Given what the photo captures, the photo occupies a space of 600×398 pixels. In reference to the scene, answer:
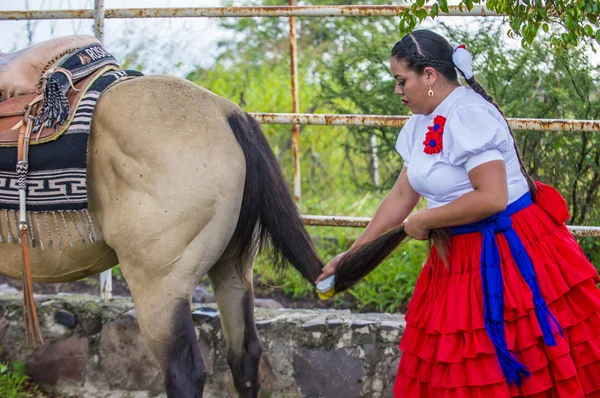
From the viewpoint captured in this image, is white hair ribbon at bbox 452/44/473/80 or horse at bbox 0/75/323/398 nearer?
white hair ribbon at bbox 452/44/473/80

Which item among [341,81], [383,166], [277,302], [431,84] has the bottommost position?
[277,302]

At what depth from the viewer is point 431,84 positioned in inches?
92.7

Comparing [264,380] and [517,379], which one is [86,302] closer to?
[264,380]

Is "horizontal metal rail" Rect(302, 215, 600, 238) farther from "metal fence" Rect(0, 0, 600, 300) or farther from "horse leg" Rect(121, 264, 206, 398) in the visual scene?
"horse leg" Rect(121, 264, 206, 398)

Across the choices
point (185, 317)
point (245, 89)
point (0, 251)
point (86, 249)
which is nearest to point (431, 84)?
point (185, 317)

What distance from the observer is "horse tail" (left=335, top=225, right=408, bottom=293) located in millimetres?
2486

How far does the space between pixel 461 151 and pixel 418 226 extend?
0.28 meters

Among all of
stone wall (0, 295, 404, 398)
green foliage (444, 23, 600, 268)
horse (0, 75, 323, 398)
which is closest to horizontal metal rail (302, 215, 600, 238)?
stone wall (0, 295, 404, 398)

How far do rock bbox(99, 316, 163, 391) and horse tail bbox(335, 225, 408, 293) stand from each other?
148cm

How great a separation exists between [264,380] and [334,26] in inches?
176

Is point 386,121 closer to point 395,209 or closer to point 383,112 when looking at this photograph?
point 395,209

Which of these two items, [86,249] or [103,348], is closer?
[86,249]

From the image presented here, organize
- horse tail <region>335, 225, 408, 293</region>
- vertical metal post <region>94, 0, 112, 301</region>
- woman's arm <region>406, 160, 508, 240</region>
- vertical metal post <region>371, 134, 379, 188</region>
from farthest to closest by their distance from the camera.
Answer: vertical metal post <region>371, 134, 379, 188</region> → vertical metal post <region>94, 0, 112, 301</region> → horse tail <region>335, 225, 408, 293</region> → woman's arm <region>406, 160, 508, 240</region>

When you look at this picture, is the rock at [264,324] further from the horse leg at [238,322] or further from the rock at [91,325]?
the rock at [91,325]
